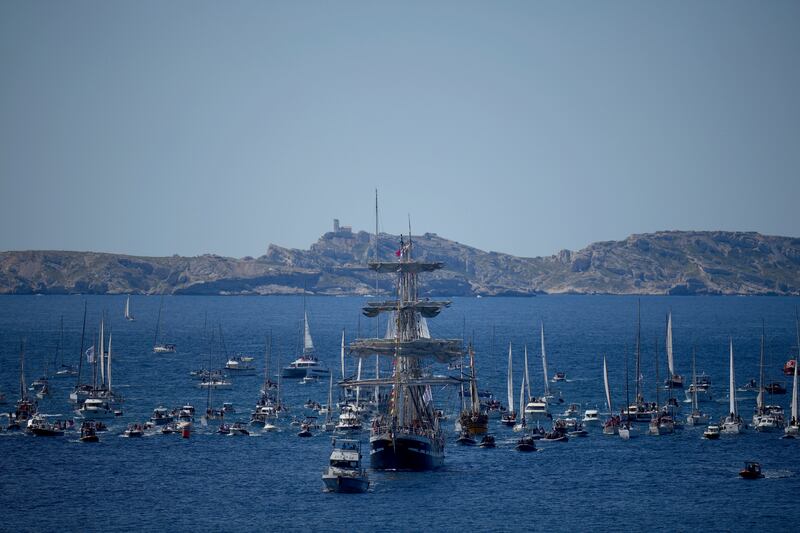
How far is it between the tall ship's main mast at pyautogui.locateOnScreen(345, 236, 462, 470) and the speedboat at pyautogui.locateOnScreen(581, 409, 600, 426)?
2409cm

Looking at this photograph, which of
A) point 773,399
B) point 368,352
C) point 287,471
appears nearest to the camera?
point 287,471

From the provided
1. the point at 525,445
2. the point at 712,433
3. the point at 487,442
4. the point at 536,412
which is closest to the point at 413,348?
the point at 487,442

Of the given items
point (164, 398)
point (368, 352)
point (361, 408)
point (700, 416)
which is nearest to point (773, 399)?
point (700, 416)

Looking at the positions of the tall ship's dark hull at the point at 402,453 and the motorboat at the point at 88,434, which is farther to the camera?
the motorboat at the point at 88,434

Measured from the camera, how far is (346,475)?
312 feet

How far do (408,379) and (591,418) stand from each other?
115 feet

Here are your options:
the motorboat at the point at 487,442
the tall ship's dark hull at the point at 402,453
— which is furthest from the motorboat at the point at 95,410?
the tall ship's dark hull at the point at 402,453

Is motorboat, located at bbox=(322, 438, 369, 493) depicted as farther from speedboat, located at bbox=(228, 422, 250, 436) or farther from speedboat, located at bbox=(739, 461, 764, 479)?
speedboat, located at bbox=(228, 422, 250, 436)

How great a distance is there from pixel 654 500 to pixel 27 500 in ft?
163

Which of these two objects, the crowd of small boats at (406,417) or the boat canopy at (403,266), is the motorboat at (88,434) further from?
the boat canopy at (403,266)

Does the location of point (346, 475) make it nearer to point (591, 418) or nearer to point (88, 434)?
point (88, 434)

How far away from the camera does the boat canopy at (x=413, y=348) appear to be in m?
117

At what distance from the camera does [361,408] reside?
143 meters

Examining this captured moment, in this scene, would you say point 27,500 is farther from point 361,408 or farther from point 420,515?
point 361,408
